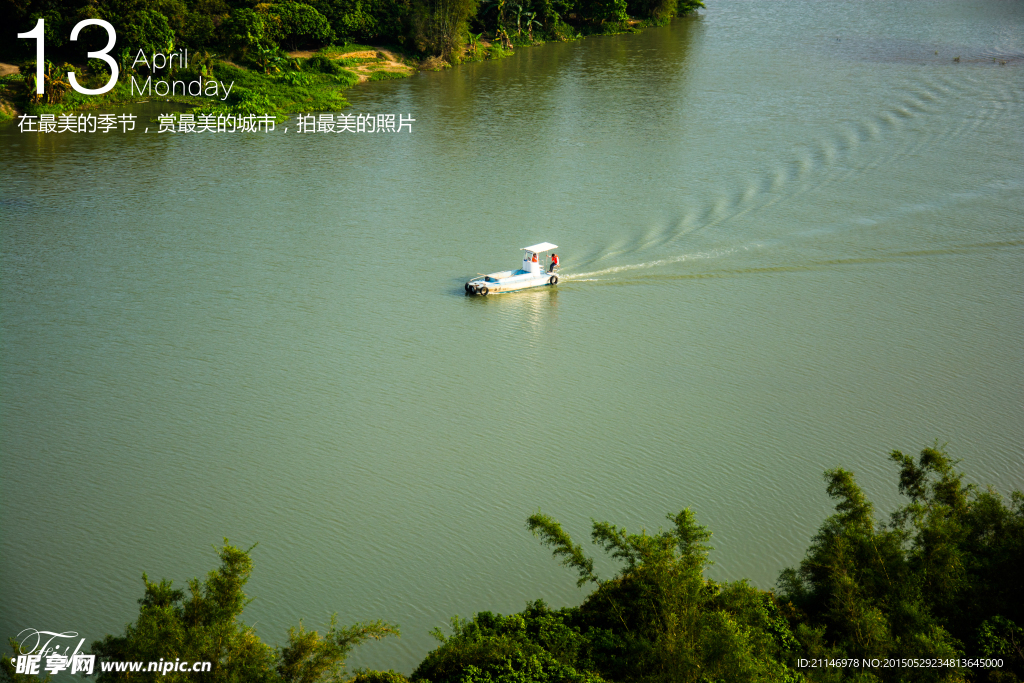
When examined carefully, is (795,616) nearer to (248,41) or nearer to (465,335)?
(465,335)

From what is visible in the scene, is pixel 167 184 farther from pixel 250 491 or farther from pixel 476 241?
pixel 250 491

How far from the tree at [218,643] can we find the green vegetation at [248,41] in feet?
101

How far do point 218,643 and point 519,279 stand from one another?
1369 centimetres

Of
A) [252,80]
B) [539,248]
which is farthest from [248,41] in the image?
[539,248]

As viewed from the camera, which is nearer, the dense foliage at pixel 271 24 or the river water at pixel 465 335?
the river water at pixel 465 335

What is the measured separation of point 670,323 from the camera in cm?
2044

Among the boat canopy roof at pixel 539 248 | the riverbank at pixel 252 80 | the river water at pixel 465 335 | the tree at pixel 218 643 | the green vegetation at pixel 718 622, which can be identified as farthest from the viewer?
the riverbank at pixel 252 80

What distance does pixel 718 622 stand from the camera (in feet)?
33.3

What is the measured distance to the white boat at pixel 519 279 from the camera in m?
21.8

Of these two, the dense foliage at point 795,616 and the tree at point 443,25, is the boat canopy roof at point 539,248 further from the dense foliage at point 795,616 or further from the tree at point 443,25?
the tree at point 443,25

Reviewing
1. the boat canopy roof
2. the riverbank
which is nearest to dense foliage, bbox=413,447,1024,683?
the boat canopy roof

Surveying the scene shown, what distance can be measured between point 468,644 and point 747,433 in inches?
298

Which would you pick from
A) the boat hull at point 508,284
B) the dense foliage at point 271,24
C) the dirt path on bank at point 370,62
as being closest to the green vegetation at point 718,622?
the boat hull at point 508,284

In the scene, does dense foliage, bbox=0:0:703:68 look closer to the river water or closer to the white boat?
the river water
